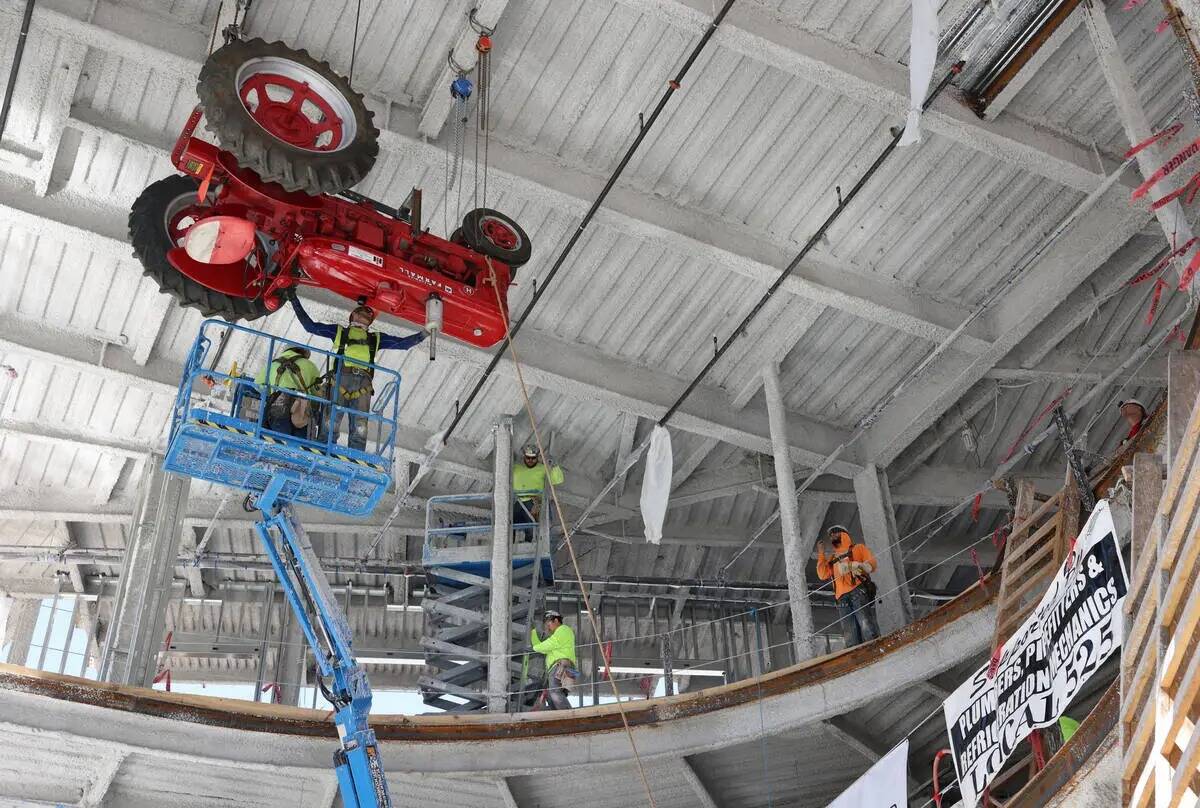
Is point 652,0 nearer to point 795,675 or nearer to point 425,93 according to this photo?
point 425,93

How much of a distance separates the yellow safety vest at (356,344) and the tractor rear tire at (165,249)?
3.31 feet

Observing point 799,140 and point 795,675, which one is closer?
point 795,675

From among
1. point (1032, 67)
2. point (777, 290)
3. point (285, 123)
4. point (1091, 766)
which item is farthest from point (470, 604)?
point (1091, 766)

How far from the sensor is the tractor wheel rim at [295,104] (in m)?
9.02

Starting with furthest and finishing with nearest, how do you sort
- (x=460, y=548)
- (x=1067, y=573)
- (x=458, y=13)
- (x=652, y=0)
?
1. (x=460, y=548)
2. (x=458, y=13)
3. (x=652, y=0)
4. (x=1067, y=573)

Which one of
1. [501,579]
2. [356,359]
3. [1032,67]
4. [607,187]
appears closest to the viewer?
[356,359]

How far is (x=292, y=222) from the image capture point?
990 centimetres

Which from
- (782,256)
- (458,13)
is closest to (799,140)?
(782,256)

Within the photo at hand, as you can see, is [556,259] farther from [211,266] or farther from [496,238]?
[211,266]

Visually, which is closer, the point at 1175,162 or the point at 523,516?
the point at 1175,162

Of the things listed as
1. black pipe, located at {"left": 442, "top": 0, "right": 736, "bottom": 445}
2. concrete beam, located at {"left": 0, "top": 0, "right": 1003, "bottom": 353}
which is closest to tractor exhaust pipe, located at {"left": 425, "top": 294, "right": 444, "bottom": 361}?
black pipe, located at {"left": 442, "top": 0, "right": 736, "bottom": 445}

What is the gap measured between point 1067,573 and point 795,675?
572 centimetres

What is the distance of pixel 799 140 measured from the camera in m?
13.7

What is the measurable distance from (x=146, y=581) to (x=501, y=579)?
15.0ft
